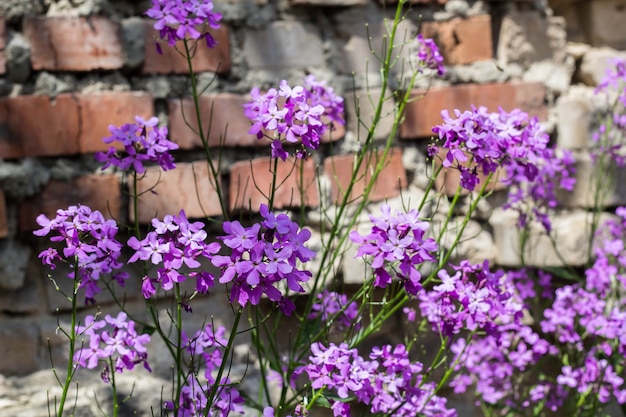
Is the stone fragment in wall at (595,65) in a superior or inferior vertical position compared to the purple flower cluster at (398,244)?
superior

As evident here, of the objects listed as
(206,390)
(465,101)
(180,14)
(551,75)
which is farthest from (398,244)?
(551,75)

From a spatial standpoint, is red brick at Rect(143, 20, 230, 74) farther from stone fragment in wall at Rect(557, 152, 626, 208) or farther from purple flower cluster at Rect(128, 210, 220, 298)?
stone fragment in wall at Rect(557, 152, 626, 208)

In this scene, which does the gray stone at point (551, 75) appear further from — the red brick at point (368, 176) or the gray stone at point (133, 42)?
the gray stone at point (133, 42)

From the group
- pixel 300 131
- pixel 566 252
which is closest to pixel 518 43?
pixel 566 252

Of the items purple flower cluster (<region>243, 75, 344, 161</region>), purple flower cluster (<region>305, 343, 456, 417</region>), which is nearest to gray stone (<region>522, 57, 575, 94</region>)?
purple flower cluster (<region>305, 343, 456, 417</region>)

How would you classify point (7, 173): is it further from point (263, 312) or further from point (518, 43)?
point (518, 43)

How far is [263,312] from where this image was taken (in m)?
1.72

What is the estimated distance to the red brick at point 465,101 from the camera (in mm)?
1828

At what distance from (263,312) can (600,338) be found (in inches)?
32.8

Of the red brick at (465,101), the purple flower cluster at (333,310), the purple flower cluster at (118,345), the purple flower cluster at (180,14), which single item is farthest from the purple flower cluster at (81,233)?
the red brick at (465,101)

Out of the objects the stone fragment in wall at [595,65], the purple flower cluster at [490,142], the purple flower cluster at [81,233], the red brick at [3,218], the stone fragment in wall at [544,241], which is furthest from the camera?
the stone fragment in wall at [595,65]

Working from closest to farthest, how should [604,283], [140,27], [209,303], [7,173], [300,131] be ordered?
[300,131], [7,173], [140,27], [209,303], [604,283]

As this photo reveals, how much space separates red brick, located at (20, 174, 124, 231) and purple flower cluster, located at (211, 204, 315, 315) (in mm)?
578

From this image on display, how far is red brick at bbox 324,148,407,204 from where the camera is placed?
1739 millimetres
